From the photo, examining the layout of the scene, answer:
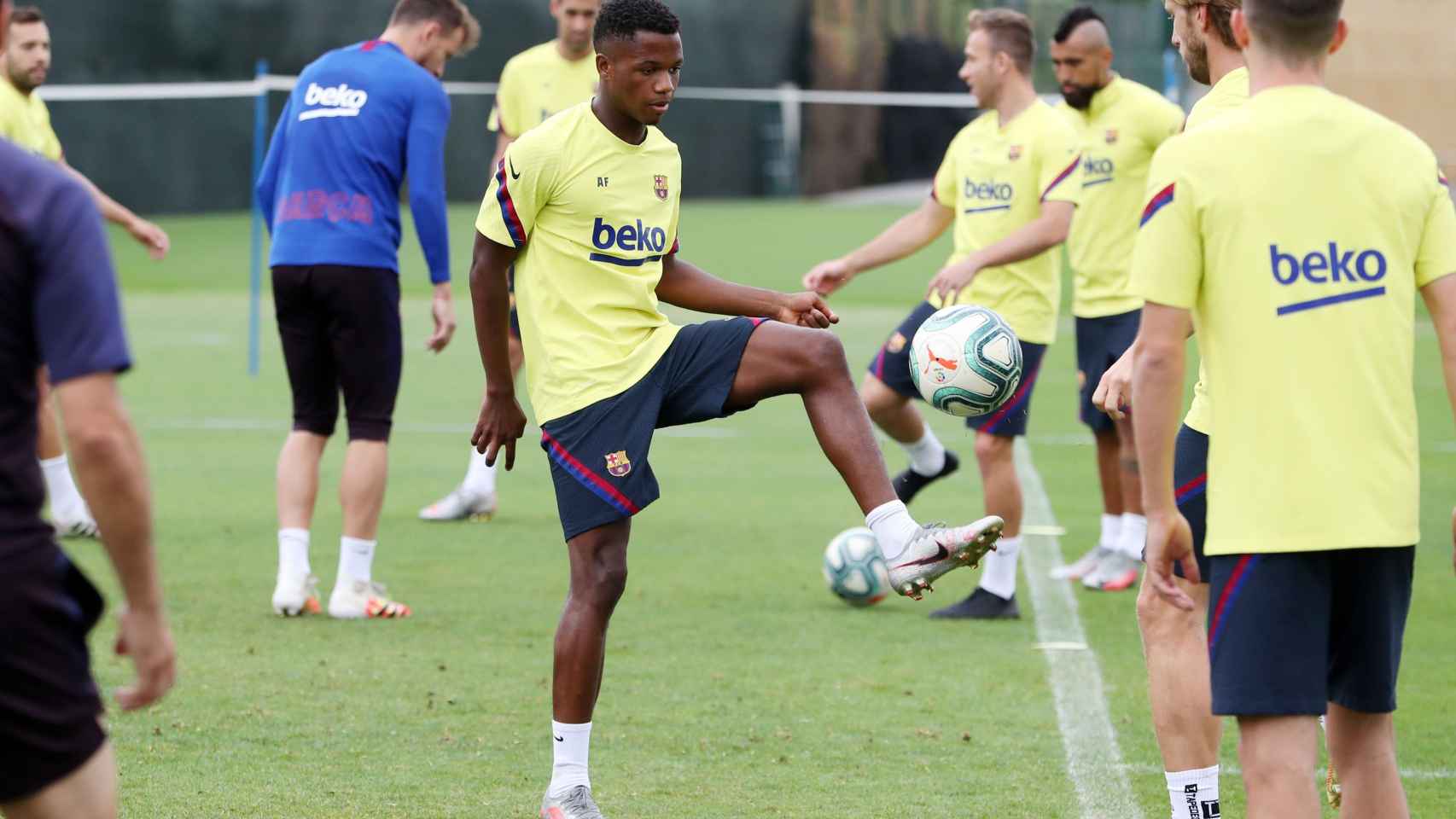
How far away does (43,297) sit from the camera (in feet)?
8.96

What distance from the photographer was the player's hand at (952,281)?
7250 mm

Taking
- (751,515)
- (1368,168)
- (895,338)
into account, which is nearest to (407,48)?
→ (895,338)

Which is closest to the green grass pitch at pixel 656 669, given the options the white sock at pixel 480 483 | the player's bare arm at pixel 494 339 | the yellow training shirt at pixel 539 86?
the white sock at pixel 480 483

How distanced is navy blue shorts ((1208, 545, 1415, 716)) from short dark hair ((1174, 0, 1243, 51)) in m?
1.38

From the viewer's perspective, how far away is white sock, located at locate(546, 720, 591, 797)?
16.0 ft

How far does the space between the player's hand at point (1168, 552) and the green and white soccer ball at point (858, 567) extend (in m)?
4.34

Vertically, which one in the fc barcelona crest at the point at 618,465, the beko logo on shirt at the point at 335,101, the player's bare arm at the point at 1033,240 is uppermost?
the beko logo on shirt at the point at 335,101

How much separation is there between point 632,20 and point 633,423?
112 cm

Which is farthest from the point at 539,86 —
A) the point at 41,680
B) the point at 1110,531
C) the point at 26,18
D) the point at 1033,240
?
the point at 41,680

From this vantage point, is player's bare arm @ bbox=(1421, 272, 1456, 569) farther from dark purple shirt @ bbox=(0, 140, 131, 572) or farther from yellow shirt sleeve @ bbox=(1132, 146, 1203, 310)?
dark purple shirt @ bbox=(0, 140, 131, 572)

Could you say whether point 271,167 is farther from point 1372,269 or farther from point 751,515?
point 1372,269

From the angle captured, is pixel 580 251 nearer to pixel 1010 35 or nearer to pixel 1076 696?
pixel 1076 696

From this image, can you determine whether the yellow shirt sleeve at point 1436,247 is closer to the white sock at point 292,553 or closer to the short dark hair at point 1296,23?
the short dark hair at point 1296,23

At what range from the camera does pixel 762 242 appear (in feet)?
97.3
